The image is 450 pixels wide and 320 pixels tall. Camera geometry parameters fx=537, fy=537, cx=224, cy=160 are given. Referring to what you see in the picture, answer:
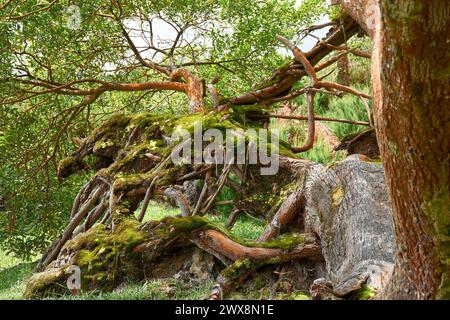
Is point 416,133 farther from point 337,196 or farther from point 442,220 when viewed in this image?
point 337,196

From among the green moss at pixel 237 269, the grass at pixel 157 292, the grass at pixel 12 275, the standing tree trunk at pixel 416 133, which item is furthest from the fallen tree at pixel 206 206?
the grass at pixel 12 275

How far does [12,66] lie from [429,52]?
4854 millimetres

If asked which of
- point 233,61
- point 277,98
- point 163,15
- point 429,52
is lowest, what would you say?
point 429,52

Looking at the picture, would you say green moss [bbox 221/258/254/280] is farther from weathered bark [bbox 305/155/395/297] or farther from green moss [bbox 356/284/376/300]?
green moss [bbox 356/284/376/300]

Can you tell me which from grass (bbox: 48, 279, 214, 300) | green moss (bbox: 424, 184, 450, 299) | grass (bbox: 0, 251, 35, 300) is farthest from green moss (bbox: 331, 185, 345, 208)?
grass (bbox: 0, 251, 35, 300)

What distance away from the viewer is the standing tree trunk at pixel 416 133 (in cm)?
155

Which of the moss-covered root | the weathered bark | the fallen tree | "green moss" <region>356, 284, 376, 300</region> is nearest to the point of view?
"green moss" <region>356, 284, 376, 300</region>

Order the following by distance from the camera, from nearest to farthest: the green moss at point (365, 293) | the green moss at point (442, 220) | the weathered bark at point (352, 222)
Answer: the green moss at point (442, 220), the green moss at point (365, 293), the weathered bark at point (352, 222)

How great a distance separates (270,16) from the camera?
7504mm

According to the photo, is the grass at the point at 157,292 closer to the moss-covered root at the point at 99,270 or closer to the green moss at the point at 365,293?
the moss-covered root at the point at 99,270

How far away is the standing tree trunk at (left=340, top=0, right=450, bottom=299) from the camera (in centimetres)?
155
